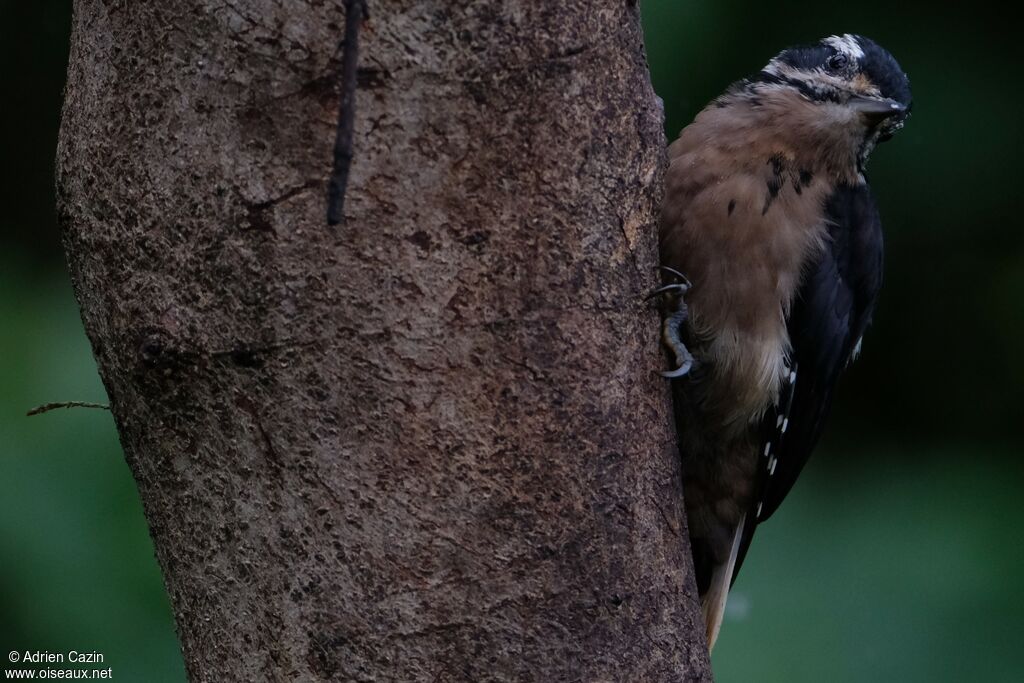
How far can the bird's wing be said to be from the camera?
2.21 m

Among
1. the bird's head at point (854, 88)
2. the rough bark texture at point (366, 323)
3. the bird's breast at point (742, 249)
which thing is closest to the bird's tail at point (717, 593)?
the bird's breast at point (742, 249)

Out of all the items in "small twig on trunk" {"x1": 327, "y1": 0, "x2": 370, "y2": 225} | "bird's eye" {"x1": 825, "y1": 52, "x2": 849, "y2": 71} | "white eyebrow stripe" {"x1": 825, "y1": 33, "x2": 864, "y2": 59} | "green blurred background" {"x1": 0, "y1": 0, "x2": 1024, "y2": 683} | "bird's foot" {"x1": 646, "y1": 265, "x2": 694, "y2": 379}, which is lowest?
"green blurred background" {"x1": 0, "y1": 0, "x2": 1024, "y2": 683}

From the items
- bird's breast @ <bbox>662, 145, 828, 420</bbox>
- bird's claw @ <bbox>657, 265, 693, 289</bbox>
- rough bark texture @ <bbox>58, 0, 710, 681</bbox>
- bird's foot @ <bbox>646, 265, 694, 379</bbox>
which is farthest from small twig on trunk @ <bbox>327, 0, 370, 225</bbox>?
bird's breast @ <bbox>662, 145, 828, 420</bbox>

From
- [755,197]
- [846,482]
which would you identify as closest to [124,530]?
[755,197]

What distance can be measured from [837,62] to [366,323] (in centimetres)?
126

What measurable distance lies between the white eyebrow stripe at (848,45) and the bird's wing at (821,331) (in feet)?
0.80

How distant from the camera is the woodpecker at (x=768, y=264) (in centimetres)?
210

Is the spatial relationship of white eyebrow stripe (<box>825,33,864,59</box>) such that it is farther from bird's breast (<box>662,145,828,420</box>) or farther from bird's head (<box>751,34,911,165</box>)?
bird's breast (<box>662,145,828,420</box>)

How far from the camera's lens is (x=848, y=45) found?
2301 mm

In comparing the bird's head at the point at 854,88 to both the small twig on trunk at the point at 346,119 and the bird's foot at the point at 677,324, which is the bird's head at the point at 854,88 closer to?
the bird's foot at the point at 677,324

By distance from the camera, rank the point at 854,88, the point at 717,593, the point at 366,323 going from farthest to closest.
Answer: the point at 717,593, the point at 854,88, the point at 366,323

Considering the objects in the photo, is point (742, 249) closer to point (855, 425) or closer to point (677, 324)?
point (677, 324)

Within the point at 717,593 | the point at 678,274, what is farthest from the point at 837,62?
the point at 717,593

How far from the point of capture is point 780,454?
7.59 ft
